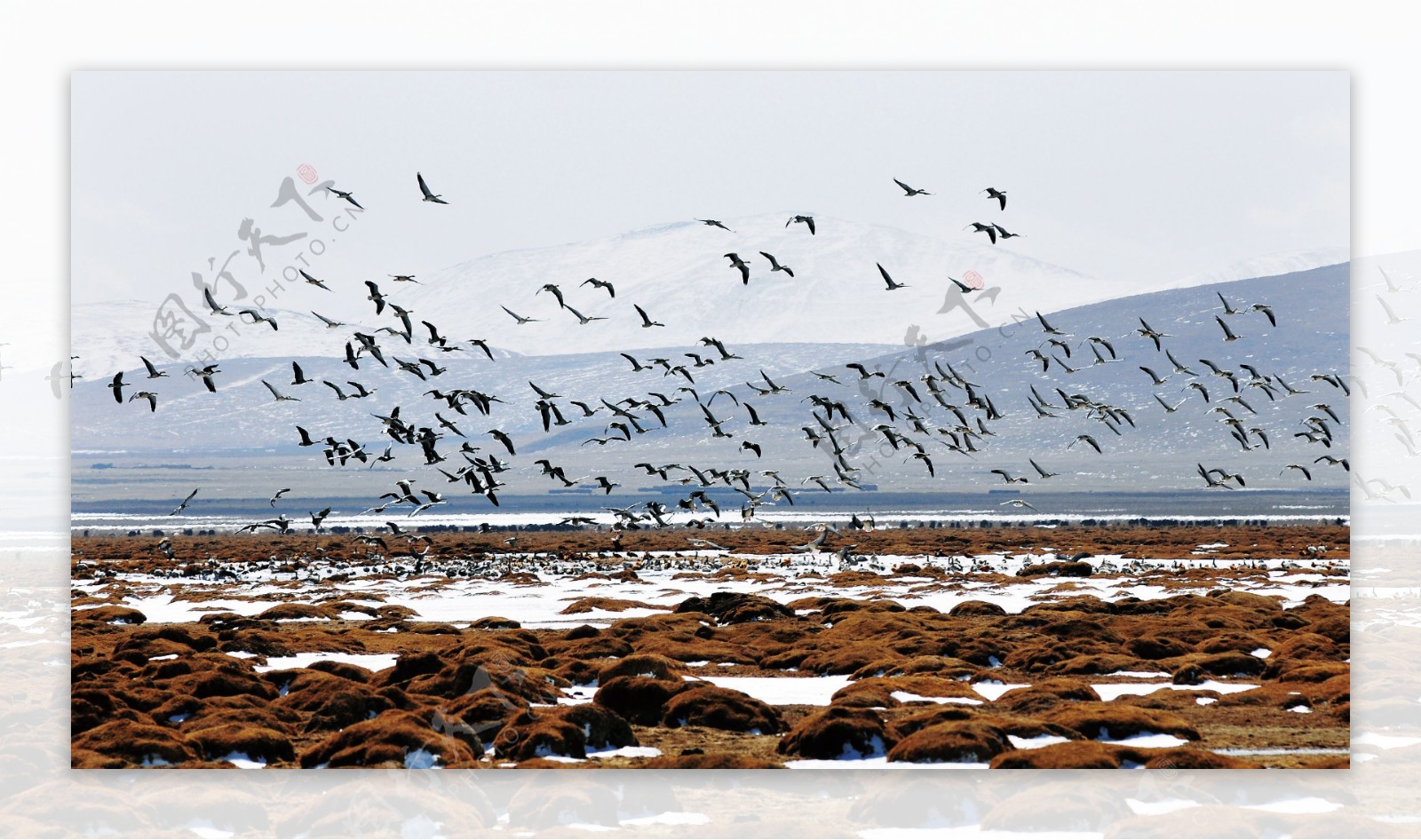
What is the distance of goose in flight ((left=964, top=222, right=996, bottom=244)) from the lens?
16.9 metres

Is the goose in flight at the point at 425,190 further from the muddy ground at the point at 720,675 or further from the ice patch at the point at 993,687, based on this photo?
the ice patch at the point at 993,687

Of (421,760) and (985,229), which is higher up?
(985,229)

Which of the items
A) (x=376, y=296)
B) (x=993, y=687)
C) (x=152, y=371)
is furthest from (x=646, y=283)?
(x=993, y=687)

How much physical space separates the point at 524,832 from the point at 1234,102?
403 inches

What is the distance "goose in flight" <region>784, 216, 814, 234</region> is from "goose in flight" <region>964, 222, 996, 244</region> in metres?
1.85

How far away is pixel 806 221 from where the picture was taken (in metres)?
17.5

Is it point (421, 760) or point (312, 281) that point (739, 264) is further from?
point (421, 760)

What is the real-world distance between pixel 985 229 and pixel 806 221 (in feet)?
7.05

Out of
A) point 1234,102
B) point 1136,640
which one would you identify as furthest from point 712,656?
point 1234,102

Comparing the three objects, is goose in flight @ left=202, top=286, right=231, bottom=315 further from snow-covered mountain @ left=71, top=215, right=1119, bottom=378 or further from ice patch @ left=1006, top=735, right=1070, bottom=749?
ice patch @ left=1006, top=735, right=1070, bottom=749

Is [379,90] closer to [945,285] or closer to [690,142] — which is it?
[690,142]

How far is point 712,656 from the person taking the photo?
17891 mm

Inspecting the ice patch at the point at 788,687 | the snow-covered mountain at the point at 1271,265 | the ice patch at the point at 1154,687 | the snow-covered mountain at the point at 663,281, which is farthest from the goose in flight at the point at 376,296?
the snow-covered mountain at the point at 1271,265

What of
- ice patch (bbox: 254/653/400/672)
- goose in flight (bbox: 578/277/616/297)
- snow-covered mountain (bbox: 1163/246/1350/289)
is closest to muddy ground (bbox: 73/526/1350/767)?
ice patch (bbox: 254/653/400/672)
